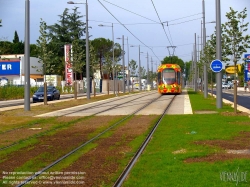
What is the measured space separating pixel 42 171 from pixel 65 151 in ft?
9.51

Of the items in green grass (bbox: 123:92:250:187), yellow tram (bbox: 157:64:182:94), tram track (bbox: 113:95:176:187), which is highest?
yellow tram (bbox: 157:64:182:94)

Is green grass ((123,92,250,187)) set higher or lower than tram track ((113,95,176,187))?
higher

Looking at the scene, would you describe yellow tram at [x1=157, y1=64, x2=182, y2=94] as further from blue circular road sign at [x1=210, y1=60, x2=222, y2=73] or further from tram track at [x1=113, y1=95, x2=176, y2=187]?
tram track at [x1=113, y1=95, x2=176, y2=187]

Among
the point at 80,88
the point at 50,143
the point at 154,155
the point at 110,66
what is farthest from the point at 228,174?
the point at 110,66

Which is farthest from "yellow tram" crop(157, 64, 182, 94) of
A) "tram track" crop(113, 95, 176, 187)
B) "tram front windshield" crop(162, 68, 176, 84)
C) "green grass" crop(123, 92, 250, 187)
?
"tram track" crop(113, 95, 176, 187)

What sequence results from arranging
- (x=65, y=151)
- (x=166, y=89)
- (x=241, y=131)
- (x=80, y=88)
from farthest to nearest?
(x=80, y=88) → (x=166, y=89) → (x=241, y=131) → (x=65, y=151)

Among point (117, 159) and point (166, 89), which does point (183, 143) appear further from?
point (166, 89)

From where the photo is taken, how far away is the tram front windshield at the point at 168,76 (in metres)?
50.2

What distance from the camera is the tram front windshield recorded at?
50.2 metres

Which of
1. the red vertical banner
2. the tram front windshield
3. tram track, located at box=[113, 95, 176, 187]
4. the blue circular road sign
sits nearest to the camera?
tram track, located at box=[113, 95, 176, 187]

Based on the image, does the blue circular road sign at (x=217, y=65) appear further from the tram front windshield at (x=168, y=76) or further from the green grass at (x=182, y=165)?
the tram front windshield at (x=168, y=76)

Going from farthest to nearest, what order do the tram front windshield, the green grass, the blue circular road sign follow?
the tram front windshield < the blue circular road sign < the green grass

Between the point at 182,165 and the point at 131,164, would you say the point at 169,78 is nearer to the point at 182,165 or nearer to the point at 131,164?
the point at 131,164

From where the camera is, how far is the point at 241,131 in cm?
1555
